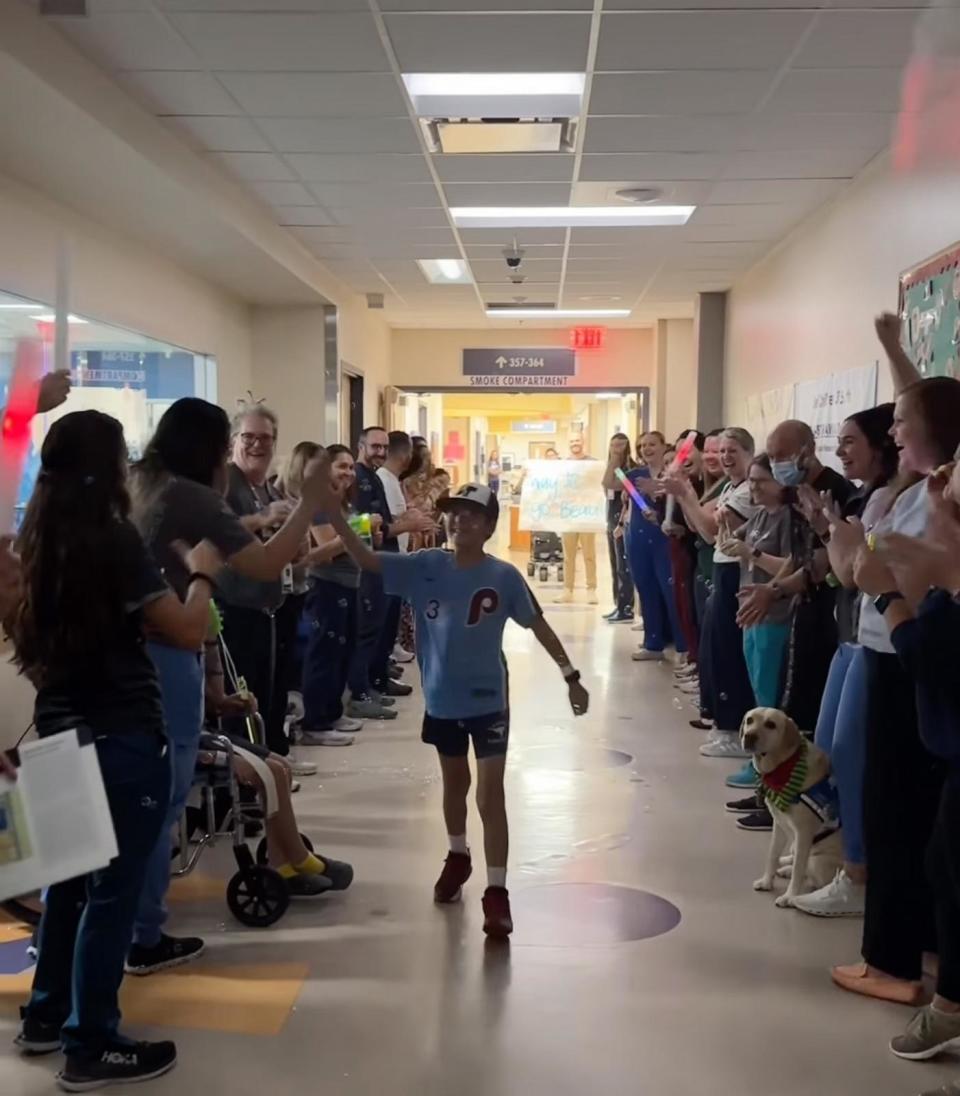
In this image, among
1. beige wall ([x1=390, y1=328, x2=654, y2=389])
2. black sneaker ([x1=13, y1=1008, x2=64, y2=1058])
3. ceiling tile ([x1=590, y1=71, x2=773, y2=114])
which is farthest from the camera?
beige wall ([x1=390, y1=328, x2=654, y2=389])

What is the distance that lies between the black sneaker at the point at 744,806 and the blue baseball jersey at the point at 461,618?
1.72 metres

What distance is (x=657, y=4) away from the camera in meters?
3.88

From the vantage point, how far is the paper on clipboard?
227cm

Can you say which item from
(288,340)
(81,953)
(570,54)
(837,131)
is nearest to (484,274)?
(288,340)

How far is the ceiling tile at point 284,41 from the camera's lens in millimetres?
4016

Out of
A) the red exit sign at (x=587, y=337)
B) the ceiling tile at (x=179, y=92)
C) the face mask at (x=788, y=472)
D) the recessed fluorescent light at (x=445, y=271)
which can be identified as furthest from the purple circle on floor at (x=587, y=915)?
the red exit sign at (x=587, y=337)

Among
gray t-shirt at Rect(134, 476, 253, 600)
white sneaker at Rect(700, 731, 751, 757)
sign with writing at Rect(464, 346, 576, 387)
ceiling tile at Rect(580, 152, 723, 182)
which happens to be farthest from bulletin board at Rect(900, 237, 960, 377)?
sign with writing at Rect(464, 346, 576, 387)

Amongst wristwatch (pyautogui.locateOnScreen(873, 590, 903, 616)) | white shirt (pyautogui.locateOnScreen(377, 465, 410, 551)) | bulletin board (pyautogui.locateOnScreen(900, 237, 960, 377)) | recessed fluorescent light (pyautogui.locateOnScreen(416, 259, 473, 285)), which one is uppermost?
recessed fluorescent light (pyautogui.locateOnScreen(416, 259, 473, 285))

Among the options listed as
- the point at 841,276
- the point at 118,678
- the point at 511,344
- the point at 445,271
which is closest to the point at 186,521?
the point at 118,678

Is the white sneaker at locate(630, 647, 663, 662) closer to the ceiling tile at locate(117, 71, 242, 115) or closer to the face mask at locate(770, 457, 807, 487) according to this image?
the face mask at locate(770, 457, 807, 487)

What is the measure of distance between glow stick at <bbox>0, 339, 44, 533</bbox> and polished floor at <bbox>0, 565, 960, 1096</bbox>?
1.37 meters

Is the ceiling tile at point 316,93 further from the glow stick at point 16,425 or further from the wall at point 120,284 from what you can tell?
the glow stick at point 16,425

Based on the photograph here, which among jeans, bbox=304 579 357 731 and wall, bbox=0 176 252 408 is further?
jeans, bbox=304 579 357 731

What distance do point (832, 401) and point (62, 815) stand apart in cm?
547
